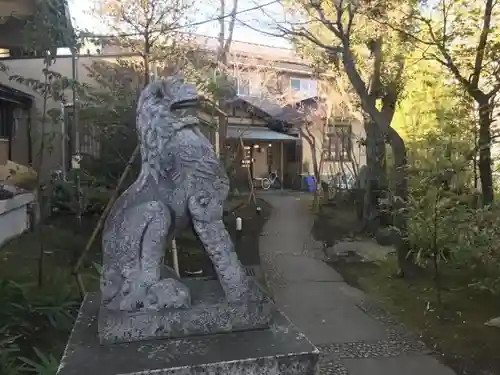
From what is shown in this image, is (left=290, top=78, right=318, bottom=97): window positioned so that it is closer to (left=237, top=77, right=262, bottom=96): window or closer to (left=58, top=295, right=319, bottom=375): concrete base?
(left=237, top=77, right=262, bottom=96): window

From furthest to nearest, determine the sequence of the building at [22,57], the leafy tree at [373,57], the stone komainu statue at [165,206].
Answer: the leafy tree at [373,57] < the building at [22,57] < the stone komainu statue at [165,206]

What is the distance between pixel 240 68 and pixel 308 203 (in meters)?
5.52

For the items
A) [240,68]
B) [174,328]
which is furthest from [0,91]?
[174,328]

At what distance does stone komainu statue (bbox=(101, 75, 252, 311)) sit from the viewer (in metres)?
2.02

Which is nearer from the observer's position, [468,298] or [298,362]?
[298,362]

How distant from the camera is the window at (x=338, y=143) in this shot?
18.2 metres

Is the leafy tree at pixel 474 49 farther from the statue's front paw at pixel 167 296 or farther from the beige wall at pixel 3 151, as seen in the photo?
the beige wall at pixel 3 151

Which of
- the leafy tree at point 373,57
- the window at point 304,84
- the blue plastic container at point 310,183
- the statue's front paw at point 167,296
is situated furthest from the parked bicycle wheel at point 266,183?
the statue's front paw at point 167,296

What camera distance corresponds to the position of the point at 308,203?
18.0 metres

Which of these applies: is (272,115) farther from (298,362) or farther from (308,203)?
(298,362)

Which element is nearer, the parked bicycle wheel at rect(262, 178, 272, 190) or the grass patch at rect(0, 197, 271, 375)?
the grass patch at rect(0, 197, 271, 375)

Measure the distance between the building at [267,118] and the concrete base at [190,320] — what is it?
33.4 feet

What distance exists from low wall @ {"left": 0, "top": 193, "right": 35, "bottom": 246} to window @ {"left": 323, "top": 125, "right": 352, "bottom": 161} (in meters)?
11.4

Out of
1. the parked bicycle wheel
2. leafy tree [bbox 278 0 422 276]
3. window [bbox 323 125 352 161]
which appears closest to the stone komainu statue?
leafy tree [bbox 278 0 422 276]
